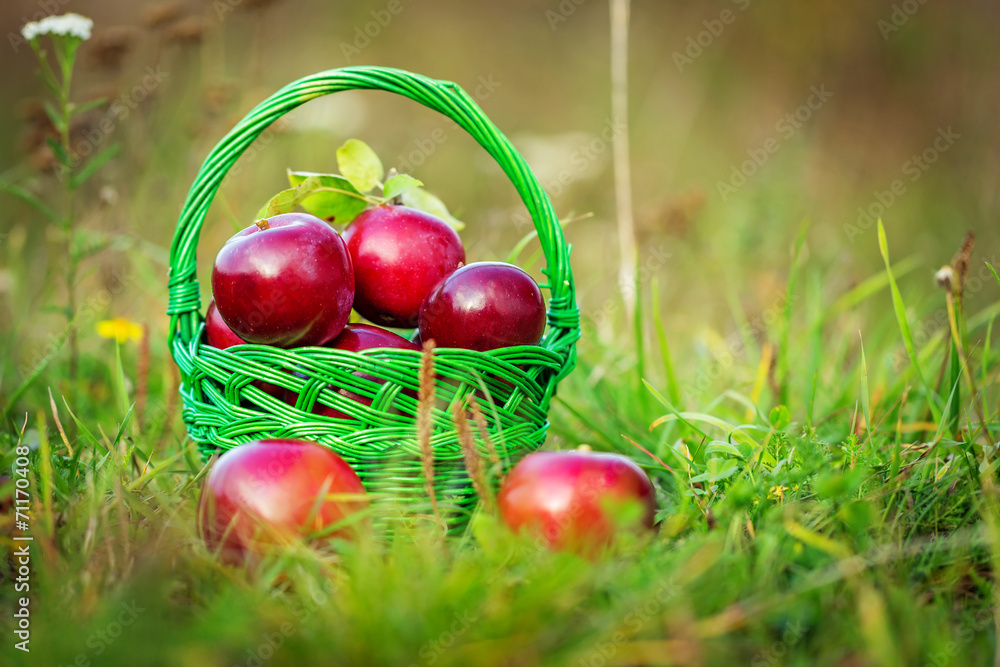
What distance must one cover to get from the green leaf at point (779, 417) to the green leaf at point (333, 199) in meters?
0.95

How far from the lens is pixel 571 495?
105cm

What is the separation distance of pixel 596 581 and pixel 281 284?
2.35ft

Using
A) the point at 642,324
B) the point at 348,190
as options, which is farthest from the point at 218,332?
the point at 642,324

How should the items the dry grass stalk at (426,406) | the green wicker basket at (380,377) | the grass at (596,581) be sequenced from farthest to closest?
the green wicker basket at (380,377), the dry grass stalk at (426,406), the grass at (596,581)

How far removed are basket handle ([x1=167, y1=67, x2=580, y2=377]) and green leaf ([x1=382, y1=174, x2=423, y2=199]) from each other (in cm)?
20

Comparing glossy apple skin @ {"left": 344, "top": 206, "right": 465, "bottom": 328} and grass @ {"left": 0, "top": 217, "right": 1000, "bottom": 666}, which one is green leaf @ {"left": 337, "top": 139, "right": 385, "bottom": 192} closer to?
glossy apple skin @ {"left": 344, "top": 206, "right": 465, "bottom": 328}

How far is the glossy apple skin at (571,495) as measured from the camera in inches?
40.3

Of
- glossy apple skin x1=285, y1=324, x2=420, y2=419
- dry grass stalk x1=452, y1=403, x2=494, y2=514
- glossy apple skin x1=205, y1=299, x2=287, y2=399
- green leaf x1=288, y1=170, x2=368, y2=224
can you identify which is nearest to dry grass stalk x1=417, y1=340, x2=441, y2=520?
dry grass stalk x1=452, y1=403, x2=494, y2=514

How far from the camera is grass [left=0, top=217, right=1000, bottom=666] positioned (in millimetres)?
782

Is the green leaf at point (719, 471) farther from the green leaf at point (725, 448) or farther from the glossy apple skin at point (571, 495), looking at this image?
the glossy apple skin at point (571, 495)

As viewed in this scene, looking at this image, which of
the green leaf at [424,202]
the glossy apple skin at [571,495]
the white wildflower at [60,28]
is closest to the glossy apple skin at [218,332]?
the green leaf at [424,202]

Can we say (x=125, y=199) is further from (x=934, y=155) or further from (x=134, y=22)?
(x=934, y=155)

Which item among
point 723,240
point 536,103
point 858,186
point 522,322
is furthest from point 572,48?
point 522,322

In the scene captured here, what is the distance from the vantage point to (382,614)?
0.79m
